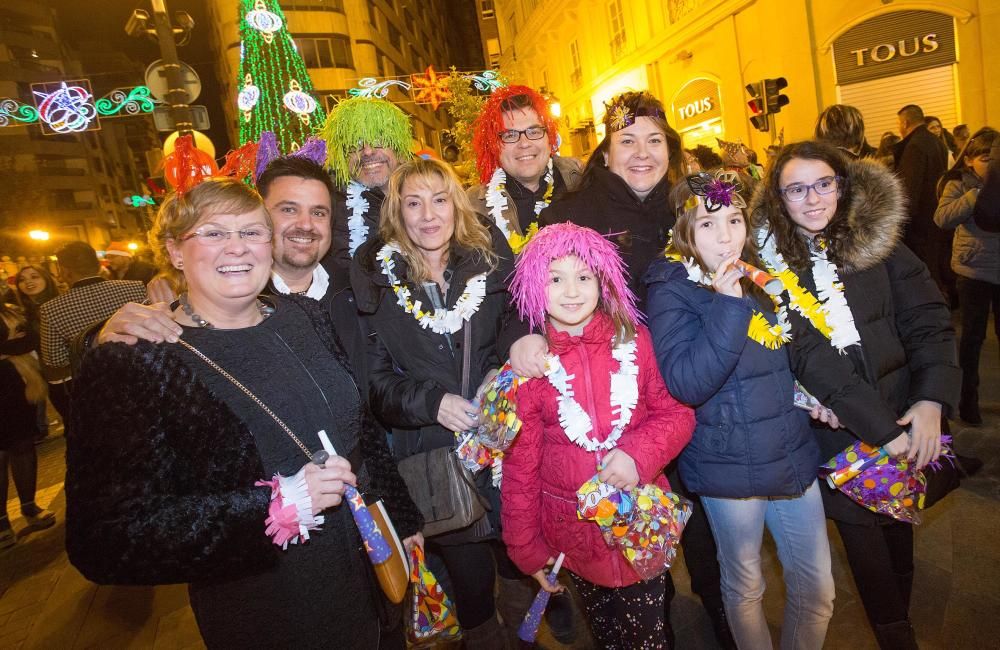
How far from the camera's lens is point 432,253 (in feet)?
8.27

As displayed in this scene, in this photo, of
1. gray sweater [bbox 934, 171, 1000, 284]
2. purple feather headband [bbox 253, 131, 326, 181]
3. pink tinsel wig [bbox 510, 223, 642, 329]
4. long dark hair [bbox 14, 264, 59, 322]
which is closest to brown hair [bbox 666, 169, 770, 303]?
pink tinsel wig [bbox 510, 223, 642, 329]

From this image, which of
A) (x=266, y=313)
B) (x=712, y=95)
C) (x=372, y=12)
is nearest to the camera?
(x=266, y=313)

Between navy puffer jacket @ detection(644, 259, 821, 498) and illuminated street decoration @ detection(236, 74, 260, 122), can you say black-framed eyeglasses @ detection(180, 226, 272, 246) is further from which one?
illuminated street decoration @ detection(236, 74, 260, 122)

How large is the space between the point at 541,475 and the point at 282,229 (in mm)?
1744

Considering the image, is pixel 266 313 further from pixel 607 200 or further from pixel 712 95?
pixel 712 95

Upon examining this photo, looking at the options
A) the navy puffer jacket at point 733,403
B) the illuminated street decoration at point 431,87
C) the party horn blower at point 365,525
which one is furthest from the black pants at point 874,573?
the illuminated street decoration at point 431,87

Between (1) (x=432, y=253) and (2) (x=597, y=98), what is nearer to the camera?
(1) (x=432, y=253)

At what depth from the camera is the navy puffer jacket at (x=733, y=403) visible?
2.00 meters

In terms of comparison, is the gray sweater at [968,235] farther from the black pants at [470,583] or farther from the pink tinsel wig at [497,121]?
the black pants at [470,583]

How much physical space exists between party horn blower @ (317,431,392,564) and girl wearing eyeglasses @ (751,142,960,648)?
1699 millimetres

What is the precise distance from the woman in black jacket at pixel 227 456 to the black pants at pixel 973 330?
455 cm

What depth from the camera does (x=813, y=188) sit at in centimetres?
221

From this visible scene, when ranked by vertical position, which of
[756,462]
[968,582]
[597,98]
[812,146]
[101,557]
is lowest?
[968,582]

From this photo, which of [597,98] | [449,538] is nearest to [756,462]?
[449,538]
